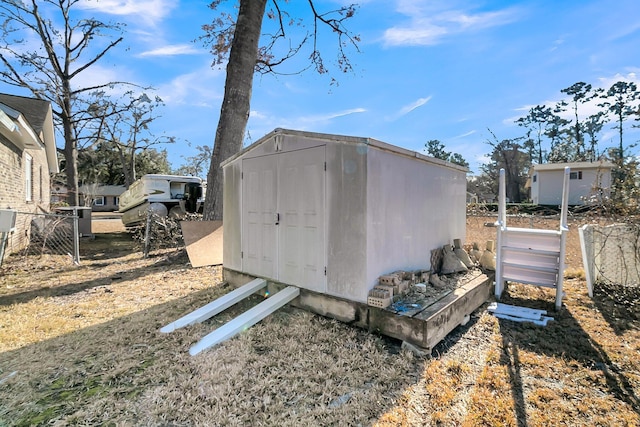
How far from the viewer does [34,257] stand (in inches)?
306

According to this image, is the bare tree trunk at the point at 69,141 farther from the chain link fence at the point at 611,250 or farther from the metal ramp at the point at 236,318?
the chain link fence at the point at 611,250

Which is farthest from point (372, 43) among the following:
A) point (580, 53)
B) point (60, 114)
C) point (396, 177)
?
point (60, 114)

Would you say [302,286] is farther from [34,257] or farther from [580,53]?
[580,53]

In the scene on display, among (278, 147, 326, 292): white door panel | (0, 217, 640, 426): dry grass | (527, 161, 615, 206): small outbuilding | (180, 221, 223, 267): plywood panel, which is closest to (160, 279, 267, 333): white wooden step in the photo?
(0, 217, 640, 426): dry grass

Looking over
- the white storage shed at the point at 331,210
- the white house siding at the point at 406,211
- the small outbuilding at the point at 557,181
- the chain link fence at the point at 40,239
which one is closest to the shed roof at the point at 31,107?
the chain link fence at the point at 40,239

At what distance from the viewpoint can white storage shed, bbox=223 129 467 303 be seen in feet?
11.3

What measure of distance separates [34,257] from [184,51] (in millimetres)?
7948

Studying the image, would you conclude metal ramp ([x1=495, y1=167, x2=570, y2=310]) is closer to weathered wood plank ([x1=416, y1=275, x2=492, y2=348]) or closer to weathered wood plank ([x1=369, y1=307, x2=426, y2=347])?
weathered wood plank ([x1=416, y1=275, x2=492, y2=348])

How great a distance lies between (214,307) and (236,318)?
61 centimetres

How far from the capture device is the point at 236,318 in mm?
3531

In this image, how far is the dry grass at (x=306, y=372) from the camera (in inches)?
85.4

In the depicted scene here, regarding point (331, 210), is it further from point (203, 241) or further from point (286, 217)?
point (203, 241)

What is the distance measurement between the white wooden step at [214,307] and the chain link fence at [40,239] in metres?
5.42

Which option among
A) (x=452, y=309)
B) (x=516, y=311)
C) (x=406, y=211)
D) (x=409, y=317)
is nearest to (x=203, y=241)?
(x=406, y=211)
